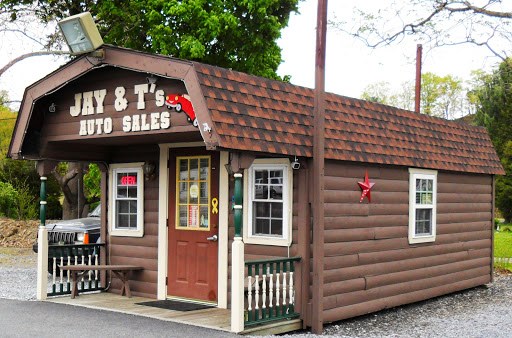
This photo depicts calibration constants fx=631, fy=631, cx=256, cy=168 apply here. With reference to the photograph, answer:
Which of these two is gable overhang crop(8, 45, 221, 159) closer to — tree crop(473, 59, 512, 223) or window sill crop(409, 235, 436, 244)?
window sill crop(409, 235, 436, 244)

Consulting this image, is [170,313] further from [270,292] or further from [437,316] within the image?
[437,316]

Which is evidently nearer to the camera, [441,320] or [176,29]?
[441,320]

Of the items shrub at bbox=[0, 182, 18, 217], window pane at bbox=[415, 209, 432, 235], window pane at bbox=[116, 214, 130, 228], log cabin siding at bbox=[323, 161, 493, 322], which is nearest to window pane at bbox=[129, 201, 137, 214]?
window pane at bbox=[116, 214, 130, 228]

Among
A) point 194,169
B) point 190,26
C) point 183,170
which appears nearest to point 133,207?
point 183,170

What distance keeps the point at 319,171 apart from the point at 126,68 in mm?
2701

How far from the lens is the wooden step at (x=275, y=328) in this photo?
7.24m

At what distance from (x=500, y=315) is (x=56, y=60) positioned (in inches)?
662

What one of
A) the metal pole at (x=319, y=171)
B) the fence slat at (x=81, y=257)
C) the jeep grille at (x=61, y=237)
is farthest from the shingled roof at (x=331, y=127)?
the jeep grille at (x=61, y=237)

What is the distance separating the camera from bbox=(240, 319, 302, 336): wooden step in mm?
7242

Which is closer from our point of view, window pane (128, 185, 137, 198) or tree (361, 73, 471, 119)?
window pane (128, 185, 137, 198)

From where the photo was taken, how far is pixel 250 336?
705cm

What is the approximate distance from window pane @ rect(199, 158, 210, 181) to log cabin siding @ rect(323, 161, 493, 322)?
1743 millimetres

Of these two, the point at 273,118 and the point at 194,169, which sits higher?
the point at 273,118

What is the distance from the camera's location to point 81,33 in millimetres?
7871
